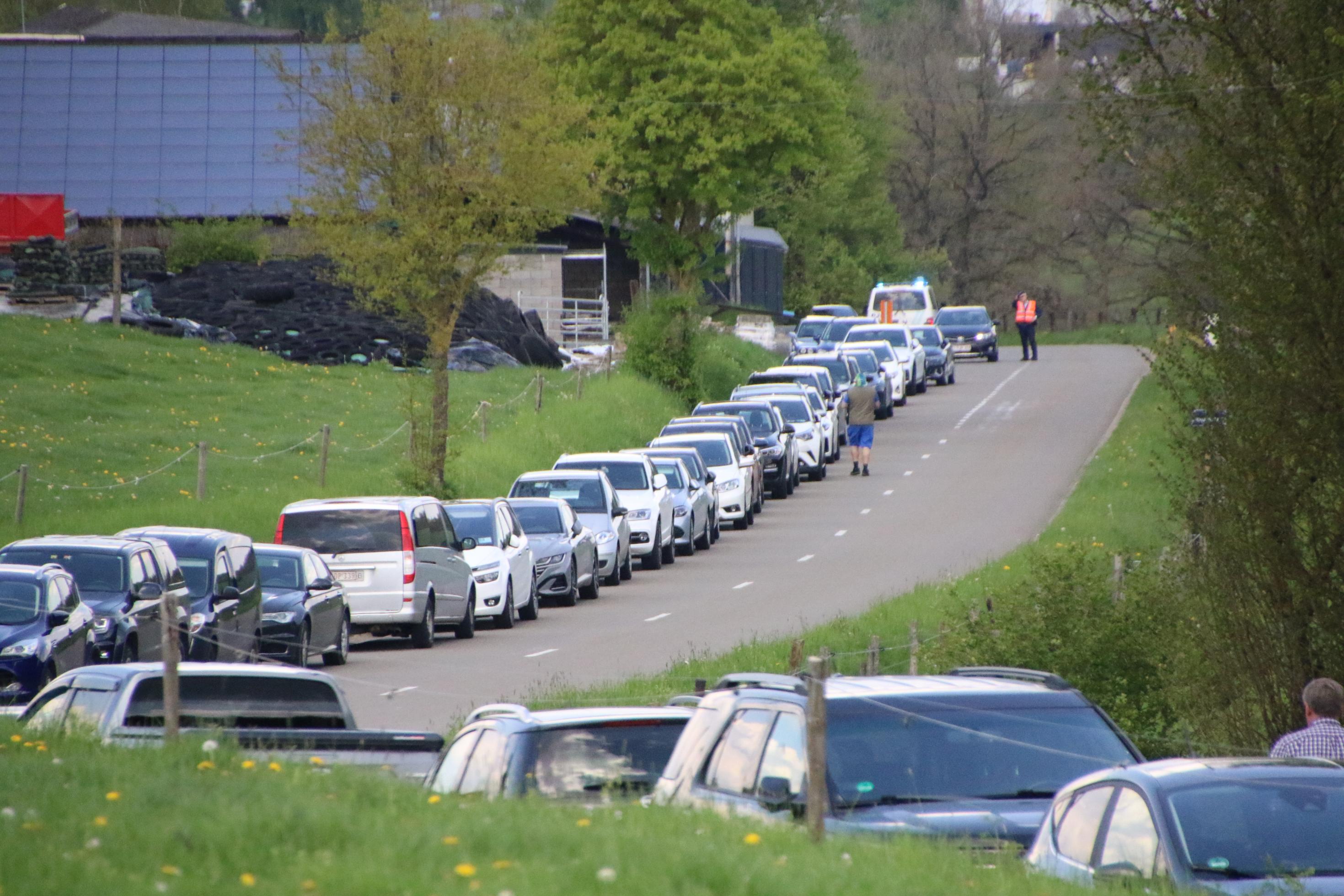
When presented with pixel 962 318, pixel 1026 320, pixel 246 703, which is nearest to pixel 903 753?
pixel 246 703

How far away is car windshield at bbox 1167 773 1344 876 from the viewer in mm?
7180

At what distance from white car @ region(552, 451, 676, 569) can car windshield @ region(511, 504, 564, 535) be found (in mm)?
2852

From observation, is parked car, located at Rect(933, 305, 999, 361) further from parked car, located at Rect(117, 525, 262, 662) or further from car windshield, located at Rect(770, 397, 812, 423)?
parked car, located at Rect(117, 525, 262, 662)

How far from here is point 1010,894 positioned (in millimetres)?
6535

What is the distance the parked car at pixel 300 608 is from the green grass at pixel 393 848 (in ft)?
37.3

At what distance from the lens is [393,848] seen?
6.68 meters

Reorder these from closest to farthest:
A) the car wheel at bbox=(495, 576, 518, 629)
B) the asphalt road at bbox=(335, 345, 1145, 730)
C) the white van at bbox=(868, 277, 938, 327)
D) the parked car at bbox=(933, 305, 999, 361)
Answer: the asphalt road at bbox=(335, 345, 1145, 730)
the car wheel at bbox=(495, 576, 518, 629)
the parked car at bbox=(933, 305, 999, 361)
the white van at bbox=(868, 277, 938, 327)

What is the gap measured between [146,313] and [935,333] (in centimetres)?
2343

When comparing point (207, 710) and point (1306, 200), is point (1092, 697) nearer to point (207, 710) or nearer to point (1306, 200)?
point (1306, 200)

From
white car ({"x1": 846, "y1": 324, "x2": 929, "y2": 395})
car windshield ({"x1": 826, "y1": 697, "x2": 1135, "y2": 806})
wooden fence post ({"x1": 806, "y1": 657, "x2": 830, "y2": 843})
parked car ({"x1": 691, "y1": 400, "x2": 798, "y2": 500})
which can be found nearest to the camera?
wooden fence post ({"x1": 806, "y1": 657, "x2": 830, "y2": 843})

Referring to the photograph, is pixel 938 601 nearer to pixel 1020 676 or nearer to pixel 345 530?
pixel 345 530

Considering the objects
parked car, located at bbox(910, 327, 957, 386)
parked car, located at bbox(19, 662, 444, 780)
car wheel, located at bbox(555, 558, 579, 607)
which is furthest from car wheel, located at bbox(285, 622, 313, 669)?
parked car, located at bbox(910, 327, 957, 386)

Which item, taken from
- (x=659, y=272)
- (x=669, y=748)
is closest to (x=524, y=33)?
(x=659, y=272)

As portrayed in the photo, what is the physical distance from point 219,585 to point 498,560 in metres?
5.43
